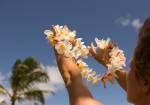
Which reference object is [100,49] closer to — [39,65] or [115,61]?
[115,61]

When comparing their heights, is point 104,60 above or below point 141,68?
above

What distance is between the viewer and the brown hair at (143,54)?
50.8 inches

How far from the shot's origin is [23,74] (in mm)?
29875

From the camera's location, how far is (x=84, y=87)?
148 centimetres

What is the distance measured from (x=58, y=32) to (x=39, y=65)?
28564mm

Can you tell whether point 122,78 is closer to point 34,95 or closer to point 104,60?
point 104,60

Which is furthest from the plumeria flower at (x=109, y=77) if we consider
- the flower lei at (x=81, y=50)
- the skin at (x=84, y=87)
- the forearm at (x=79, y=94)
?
the forearm at (x=79, y=94)

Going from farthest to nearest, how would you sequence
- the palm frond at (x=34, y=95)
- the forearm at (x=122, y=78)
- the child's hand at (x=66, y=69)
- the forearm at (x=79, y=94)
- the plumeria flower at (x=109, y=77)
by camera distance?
the palm frond at (x=34, y=95) → the plumeria flower at (x=109, y=77) → the forearm at (x=122, y=78) → the child's hand at (x=66, y=69) → the forearm at (x=79, y=94)

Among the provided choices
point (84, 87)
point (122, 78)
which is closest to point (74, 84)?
point (84, 87)

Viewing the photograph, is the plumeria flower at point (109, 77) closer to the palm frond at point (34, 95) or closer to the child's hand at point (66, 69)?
the child's hand at point (66, 69)

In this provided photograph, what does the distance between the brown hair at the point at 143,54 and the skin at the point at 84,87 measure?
0.02 metres

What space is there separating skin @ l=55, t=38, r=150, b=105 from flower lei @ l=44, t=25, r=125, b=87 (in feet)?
0.41

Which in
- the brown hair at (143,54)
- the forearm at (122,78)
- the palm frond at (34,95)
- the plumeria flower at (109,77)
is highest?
the palm frond at (34,95)

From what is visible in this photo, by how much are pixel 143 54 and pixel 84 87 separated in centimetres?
26
